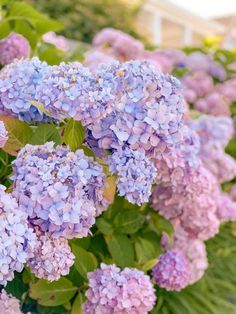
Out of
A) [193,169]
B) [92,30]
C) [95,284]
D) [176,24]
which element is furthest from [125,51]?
[176,24]

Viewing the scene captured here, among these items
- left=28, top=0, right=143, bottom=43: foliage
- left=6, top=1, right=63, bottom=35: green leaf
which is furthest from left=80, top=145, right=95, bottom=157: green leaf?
left=28, top=0, right=143, bottom=43: foliage

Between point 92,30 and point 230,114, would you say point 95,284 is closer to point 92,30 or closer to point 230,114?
point 230,114

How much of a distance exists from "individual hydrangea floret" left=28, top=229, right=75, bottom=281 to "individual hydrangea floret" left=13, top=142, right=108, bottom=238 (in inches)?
0.6

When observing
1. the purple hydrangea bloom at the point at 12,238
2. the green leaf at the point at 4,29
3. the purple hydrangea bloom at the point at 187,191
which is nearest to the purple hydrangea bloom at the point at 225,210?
the purple hydrangea bloom at the point at 187,191

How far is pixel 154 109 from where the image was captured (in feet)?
2.74

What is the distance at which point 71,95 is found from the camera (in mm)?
832

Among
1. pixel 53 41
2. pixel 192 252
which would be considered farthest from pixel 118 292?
pixel 53 41

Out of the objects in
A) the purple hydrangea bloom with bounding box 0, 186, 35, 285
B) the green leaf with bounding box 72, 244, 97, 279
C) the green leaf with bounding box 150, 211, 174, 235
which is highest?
the purple hydrangea bloom with bounding box 0, 186, 35, 285

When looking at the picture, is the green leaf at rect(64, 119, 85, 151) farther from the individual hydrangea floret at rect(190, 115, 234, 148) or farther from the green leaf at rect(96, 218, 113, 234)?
the individual hydrangea floret at rect(190, 115, 234, 148)

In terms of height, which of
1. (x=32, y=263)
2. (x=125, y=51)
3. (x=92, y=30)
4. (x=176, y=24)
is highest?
(x=32, y=263)

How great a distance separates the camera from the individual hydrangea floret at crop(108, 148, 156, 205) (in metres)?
0.82

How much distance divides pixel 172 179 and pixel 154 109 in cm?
31

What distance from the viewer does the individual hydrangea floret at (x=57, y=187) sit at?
0.76 meters

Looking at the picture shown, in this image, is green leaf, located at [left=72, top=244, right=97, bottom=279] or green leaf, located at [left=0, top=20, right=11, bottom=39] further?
green leaf, located at [left=0, top=20, right=11, bottom=39]
